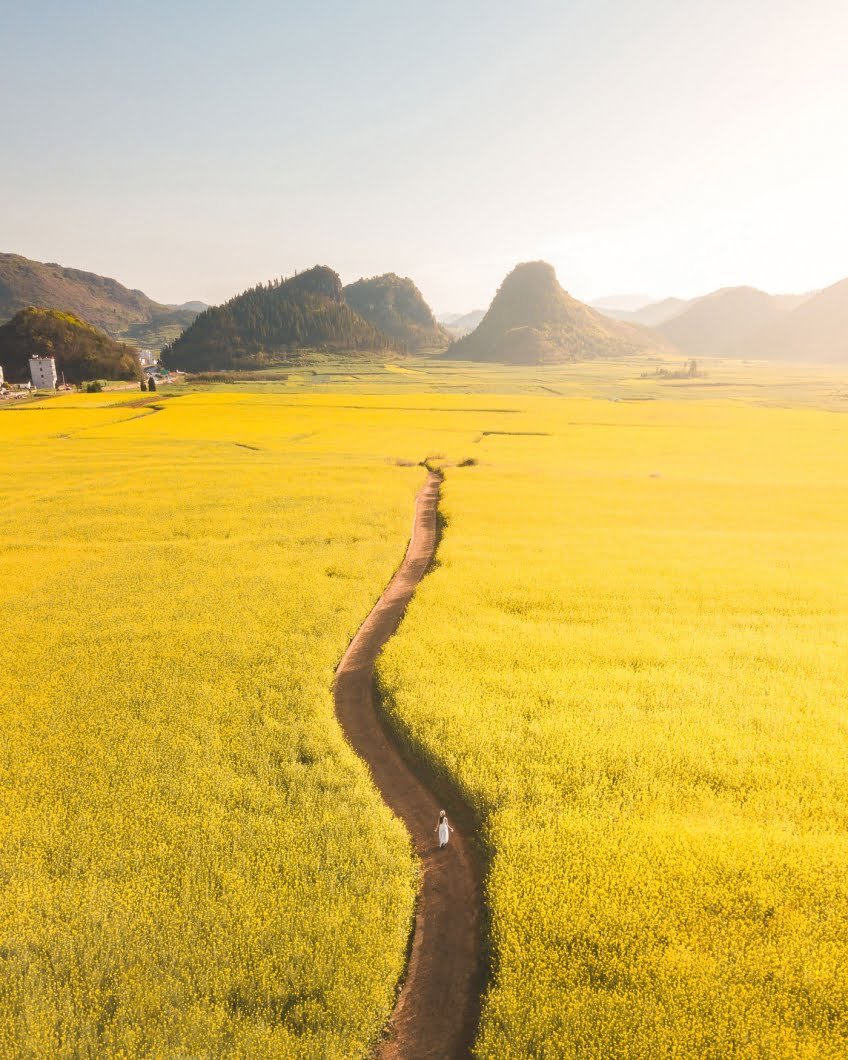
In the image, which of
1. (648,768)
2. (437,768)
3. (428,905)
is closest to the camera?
(428,905)

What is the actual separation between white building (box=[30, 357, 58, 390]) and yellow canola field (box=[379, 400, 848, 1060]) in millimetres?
121758

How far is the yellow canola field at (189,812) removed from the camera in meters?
9.06

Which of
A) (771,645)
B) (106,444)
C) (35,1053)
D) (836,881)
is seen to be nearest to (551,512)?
(771,645)

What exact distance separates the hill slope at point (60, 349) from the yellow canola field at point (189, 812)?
372ft

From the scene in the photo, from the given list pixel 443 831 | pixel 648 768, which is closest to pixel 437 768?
pixel 443 831

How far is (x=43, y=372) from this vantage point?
12075cm

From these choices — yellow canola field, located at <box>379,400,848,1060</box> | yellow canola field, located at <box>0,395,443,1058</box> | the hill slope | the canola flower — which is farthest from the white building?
yellow canola field, located at <box>379,400,848,1060</box>

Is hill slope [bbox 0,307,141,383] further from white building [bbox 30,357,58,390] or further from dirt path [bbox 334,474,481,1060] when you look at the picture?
dirt path [bbox 334,474,481,1060]

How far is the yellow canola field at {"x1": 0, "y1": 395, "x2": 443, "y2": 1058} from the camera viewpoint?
29.7 ft

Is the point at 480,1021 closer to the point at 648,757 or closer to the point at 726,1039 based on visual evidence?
the point at 726,1039

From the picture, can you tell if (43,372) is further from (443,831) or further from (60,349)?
(443,831)

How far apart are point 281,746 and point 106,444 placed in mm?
57941

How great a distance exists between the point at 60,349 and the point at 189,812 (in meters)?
142

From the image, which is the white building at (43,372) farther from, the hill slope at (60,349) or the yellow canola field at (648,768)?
the yellow canola field at (648,768)
